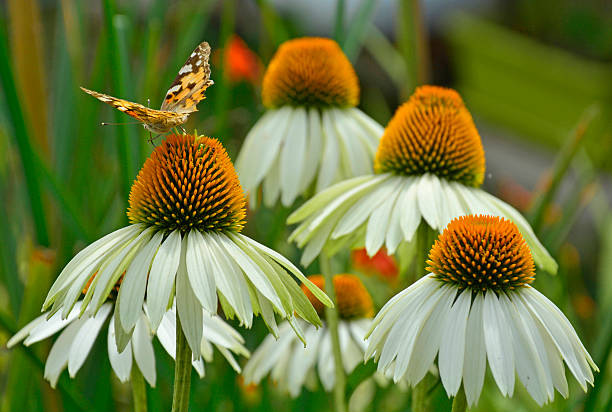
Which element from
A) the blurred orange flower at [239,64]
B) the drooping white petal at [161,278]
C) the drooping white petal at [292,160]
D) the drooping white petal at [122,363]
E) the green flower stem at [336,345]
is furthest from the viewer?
the blurred orange flower at [239,64]

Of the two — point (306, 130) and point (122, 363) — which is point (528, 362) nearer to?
point (122, 363)

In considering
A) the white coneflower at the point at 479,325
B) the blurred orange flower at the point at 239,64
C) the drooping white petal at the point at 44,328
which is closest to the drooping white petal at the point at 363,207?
the white coneflower at the point at 479,325

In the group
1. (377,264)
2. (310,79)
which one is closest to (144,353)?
(310,79)

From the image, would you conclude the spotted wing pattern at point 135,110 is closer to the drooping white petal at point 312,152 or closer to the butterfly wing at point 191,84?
the butterfly wing at point 191,84

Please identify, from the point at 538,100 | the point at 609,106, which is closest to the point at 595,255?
the point at 609,106

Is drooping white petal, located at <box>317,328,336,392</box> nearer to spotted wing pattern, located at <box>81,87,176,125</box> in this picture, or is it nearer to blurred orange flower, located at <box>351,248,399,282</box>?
spotted wing pattern, located at <box>81,87,176,125</box>
